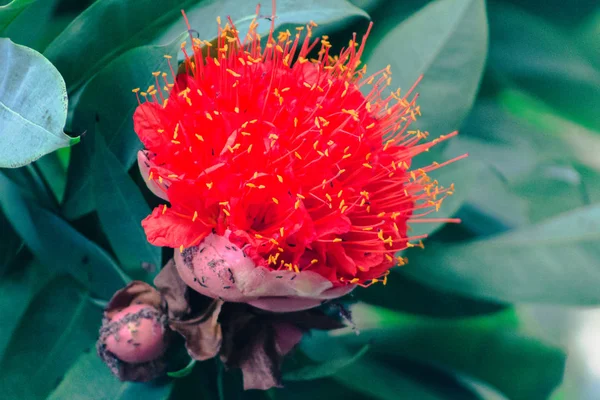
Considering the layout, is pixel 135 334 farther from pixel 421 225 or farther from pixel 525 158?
pixel 525 158

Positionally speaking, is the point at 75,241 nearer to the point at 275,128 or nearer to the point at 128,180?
the point at 128,180

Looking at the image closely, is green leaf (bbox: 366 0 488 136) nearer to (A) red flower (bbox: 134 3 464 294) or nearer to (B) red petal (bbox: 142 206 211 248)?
(A) red flower (bbox: 134 3 464 294)

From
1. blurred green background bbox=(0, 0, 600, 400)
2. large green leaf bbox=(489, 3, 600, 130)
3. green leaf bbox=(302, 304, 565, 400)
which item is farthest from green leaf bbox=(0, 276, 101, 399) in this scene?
large green leaf bbox=(489, 3, 600, 130)

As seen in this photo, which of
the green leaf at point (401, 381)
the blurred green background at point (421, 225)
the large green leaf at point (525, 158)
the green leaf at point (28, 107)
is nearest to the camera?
the green leaf at point (28, 107)

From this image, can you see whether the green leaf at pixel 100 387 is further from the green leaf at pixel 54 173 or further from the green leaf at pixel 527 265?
the green leaf at pixel 527 265

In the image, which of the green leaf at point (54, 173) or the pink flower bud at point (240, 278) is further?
the green leaf at point (54, 173)

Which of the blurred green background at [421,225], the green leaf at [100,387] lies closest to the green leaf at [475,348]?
the blurred green background at [421,225]
